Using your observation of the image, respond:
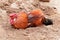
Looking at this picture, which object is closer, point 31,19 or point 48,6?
point 31,19

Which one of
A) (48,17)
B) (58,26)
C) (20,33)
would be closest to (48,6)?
(48,17)

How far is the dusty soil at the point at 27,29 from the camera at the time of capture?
216 cm

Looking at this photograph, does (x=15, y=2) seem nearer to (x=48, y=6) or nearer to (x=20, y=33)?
(x=48, y=6)

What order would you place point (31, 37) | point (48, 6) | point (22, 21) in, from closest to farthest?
point (31, 37)
point (22, 21)
point (48, 6)

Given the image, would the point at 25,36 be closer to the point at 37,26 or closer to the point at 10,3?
the point at 37,26

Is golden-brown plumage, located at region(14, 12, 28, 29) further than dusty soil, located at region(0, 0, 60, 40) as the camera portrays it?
Yes

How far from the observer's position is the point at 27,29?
2283mm

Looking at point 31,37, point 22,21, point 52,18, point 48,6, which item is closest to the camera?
point 31,37

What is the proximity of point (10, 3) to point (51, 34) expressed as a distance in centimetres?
96

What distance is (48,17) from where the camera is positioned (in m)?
2.59

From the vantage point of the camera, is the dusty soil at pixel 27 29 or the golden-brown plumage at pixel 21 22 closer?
the dusty soil at pixel 27 29

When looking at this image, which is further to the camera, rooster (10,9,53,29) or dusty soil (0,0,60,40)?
rooster (10,9,53,29)

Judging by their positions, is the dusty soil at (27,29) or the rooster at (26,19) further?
the rooster at (26,19)

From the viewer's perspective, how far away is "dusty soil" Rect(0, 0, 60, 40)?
216 centimetres
